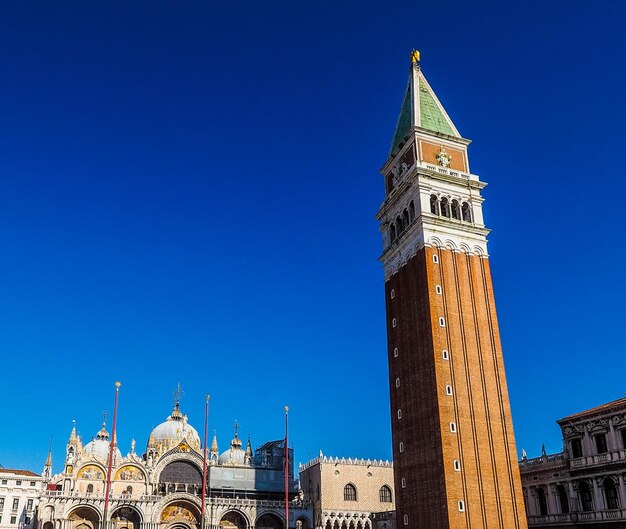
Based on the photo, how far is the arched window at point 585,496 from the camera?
51094mm

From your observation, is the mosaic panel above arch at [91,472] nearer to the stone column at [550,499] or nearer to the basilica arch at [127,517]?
the basilica arch at [127,517]

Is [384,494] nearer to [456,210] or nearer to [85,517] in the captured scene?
[85,517]

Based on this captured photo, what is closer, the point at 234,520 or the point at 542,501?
the point at 542,501

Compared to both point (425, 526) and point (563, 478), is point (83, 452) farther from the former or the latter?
point (563, 478)

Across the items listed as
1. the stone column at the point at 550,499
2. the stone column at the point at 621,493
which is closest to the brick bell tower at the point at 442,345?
the stone column at the point at 621,493

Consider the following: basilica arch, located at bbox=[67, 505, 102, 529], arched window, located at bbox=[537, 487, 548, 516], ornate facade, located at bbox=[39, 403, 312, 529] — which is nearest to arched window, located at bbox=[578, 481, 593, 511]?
arched window, located at bbox=[537, 487, 548, 516]

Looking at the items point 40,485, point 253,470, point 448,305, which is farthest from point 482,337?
point 40,485

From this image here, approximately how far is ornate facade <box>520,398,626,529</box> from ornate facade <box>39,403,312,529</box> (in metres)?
24.1

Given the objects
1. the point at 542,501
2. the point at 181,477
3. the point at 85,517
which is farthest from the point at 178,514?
the point at 542,501

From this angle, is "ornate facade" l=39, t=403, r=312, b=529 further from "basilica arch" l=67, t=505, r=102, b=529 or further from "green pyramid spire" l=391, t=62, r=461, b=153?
"green pyramid spire" l=391, t=62, r=461, b=153

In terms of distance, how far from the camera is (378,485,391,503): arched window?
2776 inches

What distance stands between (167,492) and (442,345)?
1321 inches

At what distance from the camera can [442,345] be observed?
51.2 meters

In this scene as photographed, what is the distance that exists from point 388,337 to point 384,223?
39.1 feet
